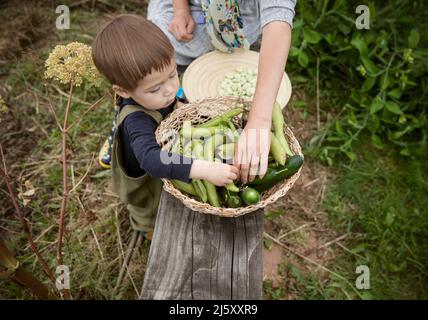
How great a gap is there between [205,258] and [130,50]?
Answer: 0.84 metres

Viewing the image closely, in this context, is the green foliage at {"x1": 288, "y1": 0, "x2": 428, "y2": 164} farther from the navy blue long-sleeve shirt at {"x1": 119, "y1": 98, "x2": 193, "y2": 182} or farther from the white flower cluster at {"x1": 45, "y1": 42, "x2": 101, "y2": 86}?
the white flower cluster at {"x1": 45, "y1": 42, "x2": 101, "y2": 86}

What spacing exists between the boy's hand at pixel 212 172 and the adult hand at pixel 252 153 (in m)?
0.07

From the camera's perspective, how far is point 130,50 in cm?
142

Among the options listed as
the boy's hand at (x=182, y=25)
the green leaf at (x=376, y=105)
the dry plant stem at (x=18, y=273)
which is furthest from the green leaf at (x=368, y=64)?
the dry plant stem at (x=18, y=273)

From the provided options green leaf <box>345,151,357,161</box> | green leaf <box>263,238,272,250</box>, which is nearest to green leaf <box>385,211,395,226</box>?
green leaf <box>345,151,357,161</box>

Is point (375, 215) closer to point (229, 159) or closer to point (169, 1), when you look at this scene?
point (229, 159)

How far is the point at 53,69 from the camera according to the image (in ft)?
4.72

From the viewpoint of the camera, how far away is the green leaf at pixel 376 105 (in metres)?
2.72

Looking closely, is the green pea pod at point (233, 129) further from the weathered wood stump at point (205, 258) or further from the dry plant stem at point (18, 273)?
the dry plant stem at point (18, 273)

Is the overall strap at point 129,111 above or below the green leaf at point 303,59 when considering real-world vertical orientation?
above

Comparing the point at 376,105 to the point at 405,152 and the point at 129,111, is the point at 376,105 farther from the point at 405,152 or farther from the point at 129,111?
the point at 129,111

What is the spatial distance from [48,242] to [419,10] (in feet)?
9.53

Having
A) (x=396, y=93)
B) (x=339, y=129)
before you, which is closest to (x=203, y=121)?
(x=339, y=129)

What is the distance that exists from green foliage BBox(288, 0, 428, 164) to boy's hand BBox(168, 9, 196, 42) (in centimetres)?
104
